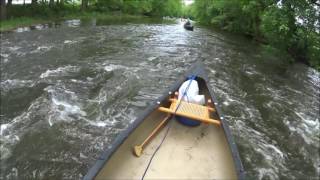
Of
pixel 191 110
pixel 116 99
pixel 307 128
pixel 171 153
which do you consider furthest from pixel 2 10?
pixel 171 153

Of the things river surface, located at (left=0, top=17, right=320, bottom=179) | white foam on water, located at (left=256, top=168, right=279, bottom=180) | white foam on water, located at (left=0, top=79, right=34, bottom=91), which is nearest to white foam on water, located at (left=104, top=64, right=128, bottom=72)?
river surface, located at (left=0, top=17, right=320, bottom=179)

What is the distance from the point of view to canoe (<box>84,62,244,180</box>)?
5.96m

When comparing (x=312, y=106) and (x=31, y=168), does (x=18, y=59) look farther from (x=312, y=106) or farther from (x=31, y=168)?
(x=312, y=106)

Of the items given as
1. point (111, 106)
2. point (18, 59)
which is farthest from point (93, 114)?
point (18, 59)

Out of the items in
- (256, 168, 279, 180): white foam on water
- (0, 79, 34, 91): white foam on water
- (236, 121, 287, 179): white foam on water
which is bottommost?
(256, 168, 279, 180): white foam on water

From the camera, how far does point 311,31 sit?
17.2 metres

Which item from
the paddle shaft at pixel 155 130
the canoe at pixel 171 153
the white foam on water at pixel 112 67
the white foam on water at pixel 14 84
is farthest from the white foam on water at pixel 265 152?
the white foam on water at pixel 14 84

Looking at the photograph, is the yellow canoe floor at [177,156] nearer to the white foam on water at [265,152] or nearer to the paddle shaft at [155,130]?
the paddle shaft at [155,130]

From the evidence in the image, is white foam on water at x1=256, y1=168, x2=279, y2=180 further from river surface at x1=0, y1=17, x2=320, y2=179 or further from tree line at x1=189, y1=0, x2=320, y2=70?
tree line at x1=189, y1=0, x2=320, y2=70

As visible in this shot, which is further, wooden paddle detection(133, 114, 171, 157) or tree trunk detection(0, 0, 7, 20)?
tree trunk detection(0, 0, 7, 20)

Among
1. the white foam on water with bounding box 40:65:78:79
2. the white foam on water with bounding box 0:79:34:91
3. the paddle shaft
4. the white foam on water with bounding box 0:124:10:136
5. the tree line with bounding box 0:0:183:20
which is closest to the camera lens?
the paddle shaft

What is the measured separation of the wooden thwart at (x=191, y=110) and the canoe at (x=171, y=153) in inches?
7.3

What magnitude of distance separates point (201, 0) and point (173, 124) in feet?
144

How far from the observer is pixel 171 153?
6832 millimetres
